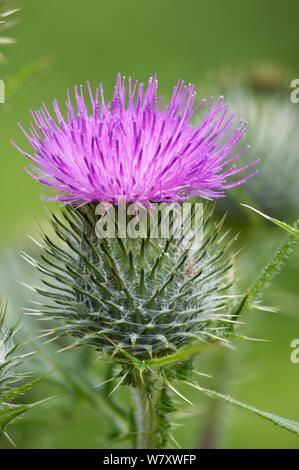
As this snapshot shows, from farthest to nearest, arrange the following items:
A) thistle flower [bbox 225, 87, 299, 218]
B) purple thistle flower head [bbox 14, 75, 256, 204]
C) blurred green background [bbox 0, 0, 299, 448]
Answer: thistle flower [bbox 225, 87, 299, 218] < blurred green background [bbox 0, 0, 299, 448] < purple thistle flower head [bbox 14, 75, 256, 204]

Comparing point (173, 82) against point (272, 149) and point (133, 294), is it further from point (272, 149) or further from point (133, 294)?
point (133, 294)

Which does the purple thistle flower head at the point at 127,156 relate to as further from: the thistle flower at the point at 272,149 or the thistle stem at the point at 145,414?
the thistle flower at the point at 272,149

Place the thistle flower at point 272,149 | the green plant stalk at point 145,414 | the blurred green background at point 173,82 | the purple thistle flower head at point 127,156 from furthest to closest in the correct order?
the thistle flower at point 272,149, the blurred green background at point 173,82, the green plant stalk at point 145,414, the purple thistle flower head at point 127,156

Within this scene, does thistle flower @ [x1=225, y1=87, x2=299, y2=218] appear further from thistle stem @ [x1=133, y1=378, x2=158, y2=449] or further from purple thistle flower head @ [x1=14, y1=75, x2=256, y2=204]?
thistle stem @ [x1=133, y1=378, x2=158, y2=449]

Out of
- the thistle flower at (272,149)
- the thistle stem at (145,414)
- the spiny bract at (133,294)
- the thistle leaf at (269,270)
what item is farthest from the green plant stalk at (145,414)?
the thistle flower at (272,149)

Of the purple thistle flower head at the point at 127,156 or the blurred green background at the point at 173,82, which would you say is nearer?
the purple thistle flower head at the point at 127,156

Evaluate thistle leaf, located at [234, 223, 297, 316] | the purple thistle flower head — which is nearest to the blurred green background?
the purple thistle flower head
